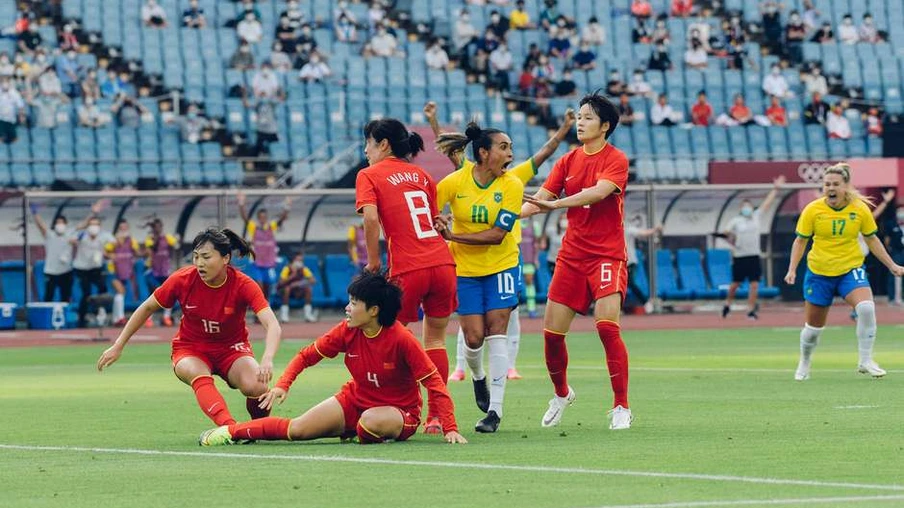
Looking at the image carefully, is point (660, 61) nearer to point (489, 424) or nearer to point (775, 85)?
point (775, 85)

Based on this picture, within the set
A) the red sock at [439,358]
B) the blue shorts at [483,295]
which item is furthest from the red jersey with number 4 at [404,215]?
the blue shorts at [483,295]

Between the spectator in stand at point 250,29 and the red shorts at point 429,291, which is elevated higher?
the spectator in stand at point 250,29

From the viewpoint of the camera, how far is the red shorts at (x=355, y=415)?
1112cm

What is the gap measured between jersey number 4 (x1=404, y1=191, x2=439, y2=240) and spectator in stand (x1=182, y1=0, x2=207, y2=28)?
28.6 meters

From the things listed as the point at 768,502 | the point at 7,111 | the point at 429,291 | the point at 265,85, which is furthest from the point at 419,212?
the point at 265,85

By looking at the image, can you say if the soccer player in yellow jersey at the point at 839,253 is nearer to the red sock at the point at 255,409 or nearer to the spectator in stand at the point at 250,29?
the red sock at the point at 255,409

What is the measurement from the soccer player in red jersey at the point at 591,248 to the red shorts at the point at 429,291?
2.54ft

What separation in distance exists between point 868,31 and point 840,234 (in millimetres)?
31930

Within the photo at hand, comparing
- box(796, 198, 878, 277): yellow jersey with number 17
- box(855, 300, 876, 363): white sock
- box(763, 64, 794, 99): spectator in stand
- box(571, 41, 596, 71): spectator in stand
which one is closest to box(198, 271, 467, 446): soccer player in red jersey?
box(796, 198, 878, 277): yellow jersey with number 17

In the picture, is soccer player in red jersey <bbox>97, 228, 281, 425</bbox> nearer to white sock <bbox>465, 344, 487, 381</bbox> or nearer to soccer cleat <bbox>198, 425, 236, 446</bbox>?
soccer cleat <bbox>198, 425, 236, 446</bbox>

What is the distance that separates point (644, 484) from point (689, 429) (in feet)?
10.8

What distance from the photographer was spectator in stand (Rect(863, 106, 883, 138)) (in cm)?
4332

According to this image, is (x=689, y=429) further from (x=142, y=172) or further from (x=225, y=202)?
(x=142, y=172)

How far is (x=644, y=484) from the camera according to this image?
29.0 ft
